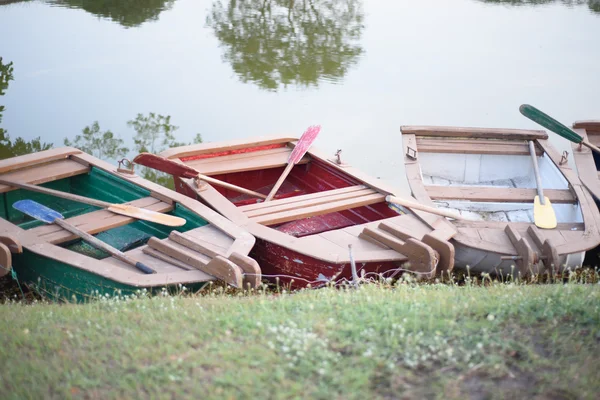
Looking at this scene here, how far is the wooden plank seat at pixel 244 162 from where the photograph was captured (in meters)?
7.04

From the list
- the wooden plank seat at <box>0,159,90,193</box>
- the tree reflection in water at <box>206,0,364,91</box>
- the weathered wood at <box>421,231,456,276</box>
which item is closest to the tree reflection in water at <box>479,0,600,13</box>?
the tree reflection in water at <box>206,0,364,91</box>

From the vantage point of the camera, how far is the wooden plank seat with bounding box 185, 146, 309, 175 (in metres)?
7.04

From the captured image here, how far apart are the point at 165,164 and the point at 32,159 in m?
1.45

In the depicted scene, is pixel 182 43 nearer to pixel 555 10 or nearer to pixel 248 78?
pixel 248 78

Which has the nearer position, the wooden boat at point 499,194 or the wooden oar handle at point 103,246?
the wooden oar handle at point 103,246

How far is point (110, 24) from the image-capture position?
15.2m

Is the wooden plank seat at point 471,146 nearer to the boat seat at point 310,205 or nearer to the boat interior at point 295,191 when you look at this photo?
the boat interior at point 295,191

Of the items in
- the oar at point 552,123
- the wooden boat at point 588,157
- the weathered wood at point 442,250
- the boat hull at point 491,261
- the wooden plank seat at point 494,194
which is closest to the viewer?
the weathered wood at point 442,250

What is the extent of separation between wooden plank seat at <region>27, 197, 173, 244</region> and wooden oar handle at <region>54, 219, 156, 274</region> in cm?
4

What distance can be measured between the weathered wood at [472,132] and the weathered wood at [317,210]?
159 centimetres

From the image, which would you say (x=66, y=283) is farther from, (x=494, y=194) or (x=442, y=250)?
(x=494, y=194)

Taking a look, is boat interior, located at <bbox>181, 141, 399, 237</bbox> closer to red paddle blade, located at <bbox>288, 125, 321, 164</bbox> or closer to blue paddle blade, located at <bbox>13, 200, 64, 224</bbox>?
red paddle blade, located at <bbox>288, 125, 321, 164</bbox>

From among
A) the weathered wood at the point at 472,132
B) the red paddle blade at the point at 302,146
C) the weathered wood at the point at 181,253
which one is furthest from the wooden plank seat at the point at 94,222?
the weathered wood at the point at 472,132

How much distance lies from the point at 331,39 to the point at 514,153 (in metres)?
7.84
